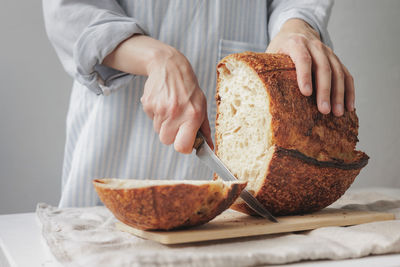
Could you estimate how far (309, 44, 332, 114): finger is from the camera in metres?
1.08

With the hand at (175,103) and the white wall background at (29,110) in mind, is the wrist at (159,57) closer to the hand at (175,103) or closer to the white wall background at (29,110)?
the hand at (175,103)

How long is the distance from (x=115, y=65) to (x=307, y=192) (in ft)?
2.34

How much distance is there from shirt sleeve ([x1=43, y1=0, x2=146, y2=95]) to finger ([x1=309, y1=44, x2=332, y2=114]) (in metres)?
0.55

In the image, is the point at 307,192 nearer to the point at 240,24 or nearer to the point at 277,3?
the point at 240,24

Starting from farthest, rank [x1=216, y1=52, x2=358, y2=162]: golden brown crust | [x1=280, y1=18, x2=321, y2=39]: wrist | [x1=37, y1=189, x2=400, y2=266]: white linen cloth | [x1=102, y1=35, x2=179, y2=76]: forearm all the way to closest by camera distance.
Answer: [x1=280, y1=18, x2=321, y2=39]: wrist
[x1=102, y1=35, x2=179, y2=76]: forearm
[x1=216, y1=52, x2=358, y2=162]: golden brown crust
[x1=37, y1=189, x2=400, y2=266]: white linen cloth

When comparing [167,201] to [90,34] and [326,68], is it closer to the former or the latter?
[326,68]

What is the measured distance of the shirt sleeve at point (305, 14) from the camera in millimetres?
1578

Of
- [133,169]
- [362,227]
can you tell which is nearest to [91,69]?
[133,169]

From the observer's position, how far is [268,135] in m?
1.06

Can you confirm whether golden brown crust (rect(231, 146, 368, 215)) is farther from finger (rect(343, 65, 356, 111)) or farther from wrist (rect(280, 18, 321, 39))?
wrist (rect(280, 18, 321, 39))

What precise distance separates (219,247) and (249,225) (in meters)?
0.13

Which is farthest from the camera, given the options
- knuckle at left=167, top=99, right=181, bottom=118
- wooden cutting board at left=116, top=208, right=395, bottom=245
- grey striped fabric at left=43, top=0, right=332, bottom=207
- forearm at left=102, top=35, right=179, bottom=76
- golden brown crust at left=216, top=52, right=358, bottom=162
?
grey striped fabric at left=43, top=0, right=332, bottom=207

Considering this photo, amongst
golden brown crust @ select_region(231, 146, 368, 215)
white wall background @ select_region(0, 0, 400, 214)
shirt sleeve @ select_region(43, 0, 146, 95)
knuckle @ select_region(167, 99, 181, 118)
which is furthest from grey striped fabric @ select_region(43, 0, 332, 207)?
white wall background @ select_region(0, 0, 400, 214)

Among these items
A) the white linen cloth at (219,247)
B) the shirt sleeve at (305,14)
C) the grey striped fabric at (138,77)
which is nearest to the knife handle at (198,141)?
the white linen cloth at (219,247)
